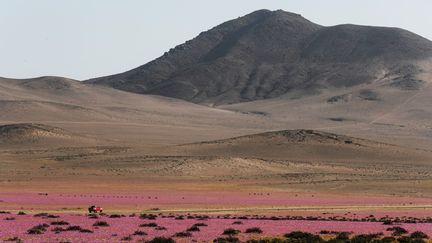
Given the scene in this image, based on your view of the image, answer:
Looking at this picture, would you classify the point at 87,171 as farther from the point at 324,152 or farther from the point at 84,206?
the point at 84,206

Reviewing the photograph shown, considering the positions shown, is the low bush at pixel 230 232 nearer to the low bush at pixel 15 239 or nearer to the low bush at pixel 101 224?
the low bush at pixel 101 224

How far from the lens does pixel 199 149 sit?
369ft

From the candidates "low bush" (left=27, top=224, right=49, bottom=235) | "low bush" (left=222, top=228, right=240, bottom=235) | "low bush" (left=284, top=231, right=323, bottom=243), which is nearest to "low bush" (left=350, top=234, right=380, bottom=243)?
"low bush" (left=284, top=231, right=323, bottom=243)

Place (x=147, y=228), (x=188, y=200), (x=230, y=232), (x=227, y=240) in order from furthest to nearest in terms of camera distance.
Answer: (x=188, y=200) → (x=147, y=228) → (x=230, y=232) → (x=227, y=240)

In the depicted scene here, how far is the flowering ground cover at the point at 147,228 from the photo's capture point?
1041 inches

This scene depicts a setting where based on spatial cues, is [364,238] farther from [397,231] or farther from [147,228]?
[147,228]

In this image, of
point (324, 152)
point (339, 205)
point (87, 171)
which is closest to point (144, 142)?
point (324, 152)

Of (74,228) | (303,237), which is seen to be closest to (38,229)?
(74,228)

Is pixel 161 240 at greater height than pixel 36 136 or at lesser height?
lesser

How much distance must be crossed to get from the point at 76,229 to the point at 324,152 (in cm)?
8478

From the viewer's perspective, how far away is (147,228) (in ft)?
98.2

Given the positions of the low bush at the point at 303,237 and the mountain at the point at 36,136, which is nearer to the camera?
the low bush at the point at 303,237

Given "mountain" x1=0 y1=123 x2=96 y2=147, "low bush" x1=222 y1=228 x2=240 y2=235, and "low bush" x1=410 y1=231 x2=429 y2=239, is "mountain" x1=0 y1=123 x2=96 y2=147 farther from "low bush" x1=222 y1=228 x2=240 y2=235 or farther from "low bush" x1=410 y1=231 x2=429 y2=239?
"low bush" x1=410 y1=231 x2=429 y2=239

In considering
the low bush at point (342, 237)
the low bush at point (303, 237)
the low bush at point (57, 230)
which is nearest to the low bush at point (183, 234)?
the low bush at point (303, 237)
